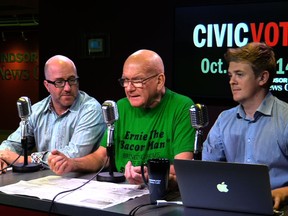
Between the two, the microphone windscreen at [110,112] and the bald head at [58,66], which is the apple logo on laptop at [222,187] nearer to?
the microphone windscreen at [110,112]

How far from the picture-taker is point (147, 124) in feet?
8.79

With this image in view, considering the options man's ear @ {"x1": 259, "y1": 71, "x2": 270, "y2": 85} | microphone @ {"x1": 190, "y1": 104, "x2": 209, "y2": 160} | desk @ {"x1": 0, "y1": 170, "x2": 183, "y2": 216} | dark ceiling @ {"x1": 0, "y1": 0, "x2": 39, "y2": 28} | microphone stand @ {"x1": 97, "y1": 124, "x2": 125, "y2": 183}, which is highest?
dark ceiling @ {"x1": 0, "y1": 0, "x2": 39, "y2": 28}

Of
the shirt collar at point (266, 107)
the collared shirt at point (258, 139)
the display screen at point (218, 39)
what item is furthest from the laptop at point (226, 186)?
the display screen at point (218, 39)

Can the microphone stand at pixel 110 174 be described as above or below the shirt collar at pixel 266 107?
below

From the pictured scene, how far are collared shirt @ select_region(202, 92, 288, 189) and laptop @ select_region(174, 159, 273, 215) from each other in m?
0.49

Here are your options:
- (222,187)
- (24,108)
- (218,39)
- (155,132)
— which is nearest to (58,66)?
(24,108)

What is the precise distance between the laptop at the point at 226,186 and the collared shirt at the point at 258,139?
49 centimetres

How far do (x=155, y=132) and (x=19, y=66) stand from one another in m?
9.13

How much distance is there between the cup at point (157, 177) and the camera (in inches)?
75.6

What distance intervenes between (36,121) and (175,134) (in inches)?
38.6

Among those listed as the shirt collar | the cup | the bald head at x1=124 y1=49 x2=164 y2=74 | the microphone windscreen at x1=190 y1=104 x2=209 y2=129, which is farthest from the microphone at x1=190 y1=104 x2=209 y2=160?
the bald head at x1=124 y1=49 x2=164 y2=74

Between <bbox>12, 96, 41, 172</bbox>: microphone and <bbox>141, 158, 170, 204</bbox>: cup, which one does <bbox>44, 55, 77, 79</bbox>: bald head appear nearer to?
<bbox>12, 96, 41, 172</bbox>: microphone

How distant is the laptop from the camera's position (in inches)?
64.8

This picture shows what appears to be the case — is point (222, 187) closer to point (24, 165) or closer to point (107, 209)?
point (107, 209)
